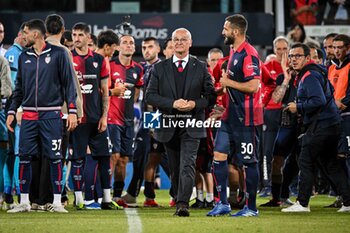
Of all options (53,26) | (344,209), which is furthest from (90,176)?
(344,209)

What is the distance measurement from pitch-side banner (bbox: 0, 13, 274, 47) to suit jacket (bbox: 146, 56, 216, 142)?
32.8 feet

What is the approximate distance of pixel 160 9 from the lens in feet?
78.6

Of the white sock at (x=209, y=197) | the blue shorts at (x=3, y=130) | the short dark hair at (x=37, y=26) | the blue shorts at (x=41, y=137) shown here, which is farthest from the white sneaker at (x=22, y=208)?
the white sock at (x=209, y=197)

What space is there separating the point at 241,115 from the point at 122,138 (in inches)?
126

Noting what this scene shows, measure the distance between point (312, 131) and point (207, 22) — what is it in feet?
32.1

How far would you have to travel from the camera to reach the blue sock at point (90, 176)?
13086mm

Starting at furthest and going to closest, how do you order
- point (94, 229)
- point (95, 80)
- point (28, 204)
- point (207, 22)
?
point (207, 22) < point (95, 80) < point (28, 204) < point (94, 229)

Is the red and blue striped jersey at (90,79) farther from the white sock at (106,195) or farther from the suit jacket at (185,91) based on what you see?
the suit jacket at (185,91)

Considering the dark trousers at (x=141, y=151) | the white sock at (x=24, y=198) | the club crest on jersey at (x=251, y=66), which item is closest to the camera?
the club crest on jersey at (x=251, y=66)

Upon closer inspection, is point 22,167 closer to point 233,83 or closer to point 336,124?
point 233,83

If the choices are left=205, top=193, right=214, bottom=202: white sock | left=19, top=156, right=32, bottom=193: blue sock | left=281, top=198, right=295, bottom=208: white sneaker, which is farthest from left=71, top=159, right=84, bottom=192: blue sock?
left=281, top=198, right=295, bottom=208: white sneaker

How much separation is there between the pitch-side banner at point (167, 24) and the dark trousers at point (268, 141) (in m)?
4.60

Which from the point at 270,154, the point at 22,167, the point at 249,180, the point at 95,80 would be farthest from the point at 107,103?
the point at 270,154

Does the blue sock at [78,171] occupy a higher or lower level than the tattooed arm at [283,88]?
lower
